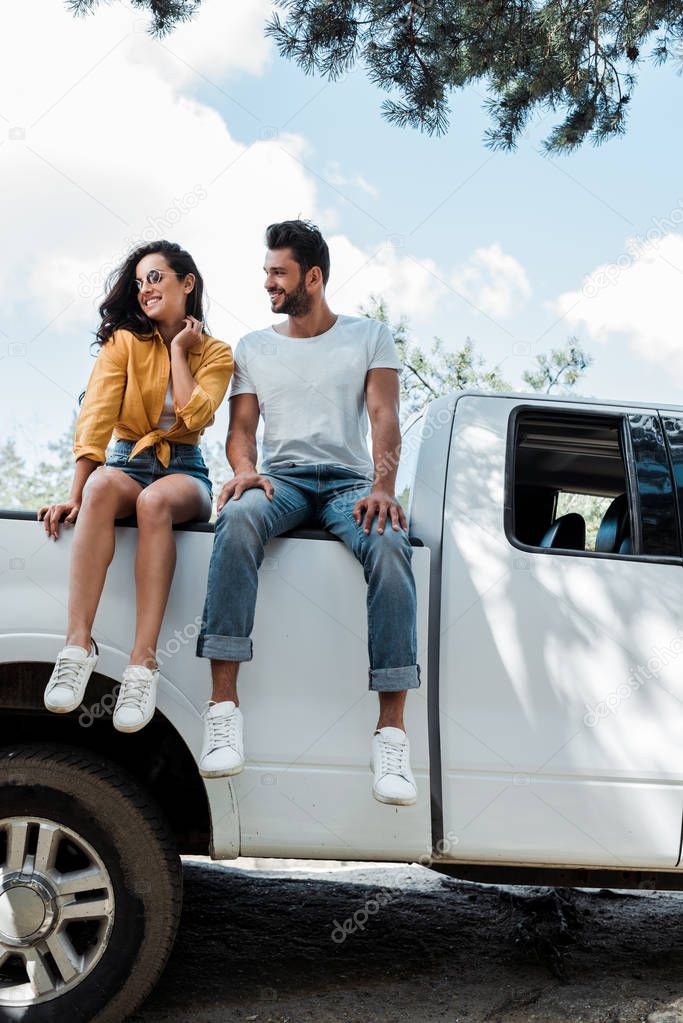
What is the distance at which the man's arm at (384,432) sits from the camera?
9.59 ft

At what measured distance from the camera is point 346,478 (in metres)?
3.15

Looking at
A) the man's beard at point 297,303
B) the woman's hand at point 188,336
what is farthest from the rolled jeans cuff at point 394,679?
the man's beard at point 297,303

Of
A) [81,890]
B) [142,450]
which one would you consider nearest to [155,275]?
[142,450]

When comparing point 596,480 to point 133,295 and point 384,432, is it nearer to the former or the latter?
point 384,432

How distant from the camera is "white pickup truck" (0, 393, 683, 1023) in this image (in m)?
2.60

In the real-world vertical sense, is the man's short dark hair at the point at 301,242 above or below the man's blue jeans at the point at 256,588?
above

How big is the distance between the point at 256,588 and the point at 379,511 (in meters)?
0.44

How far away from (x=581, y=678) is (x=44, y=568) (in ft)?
5.31

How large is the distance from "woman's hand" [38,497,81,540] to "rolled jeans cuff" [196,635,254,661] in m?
0.55

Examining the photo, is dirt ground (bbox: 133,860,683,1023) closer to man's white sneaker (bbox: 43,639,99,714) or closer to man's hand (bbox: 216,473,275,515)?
man's white sneaker (bbox: 43,639,99,714)

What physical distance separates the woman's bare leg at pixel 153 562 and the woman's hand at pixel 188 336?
0.61 metres

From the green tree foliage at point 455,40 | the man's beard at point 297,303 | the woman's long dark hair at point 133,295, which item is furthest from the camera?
the green tree foliage at point 455,40

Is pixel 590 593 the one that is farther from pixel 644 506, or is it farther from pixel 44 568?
pixel 44 568

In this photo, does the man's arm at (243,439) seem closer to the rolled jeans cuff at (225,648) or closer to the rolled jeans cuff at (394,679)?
the rolled jeans cuff at (225,648)
